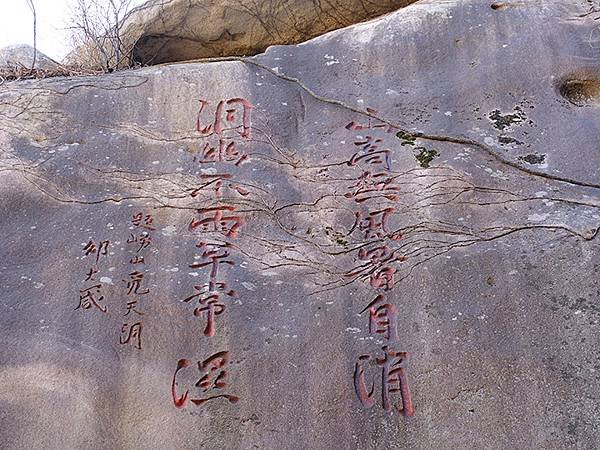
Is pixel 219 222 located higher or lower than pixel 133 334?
higher

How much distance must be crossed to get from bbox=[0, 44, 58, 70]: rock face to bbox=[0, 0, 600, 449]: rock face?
1771 mm

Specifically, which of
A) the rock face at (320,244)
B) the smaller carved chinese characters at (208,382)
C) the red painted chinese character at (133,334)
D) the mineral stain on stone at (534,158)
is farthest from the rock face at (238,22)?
the smaller carved chinese characters at (208,382)

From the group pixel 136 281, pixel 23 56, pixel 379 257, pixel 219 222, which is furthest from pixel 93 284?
pixel 23 56

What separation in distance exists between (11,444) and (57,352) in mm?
359

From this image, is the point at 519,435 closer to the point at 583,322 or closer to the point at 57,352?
the point at 583,322

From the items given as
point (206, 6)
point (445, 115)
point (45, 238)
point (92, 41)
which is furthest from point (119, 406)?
point (92, 41)

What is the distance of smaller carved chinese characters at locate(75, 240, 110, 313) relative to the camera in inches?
106

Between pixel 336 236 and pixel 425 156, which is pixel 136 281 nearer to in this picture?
pixel 336 236

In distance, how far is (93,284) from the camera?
2.75m

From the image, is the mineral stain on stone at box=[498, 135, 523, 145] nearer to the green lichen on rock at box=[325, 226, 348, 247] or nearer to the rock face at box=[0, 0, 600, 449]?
the rock face at box=[0, 0, 600, 449]

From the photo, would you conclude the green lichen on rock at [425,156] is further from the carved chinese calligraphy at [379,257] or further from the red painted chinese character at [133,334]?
the red painted chinese character at [133,334]

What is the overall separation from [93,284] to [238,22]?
273 cm

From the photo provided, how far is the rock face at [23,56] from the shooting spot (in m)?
5.16

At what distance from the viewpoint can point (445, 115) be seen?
314 cm
